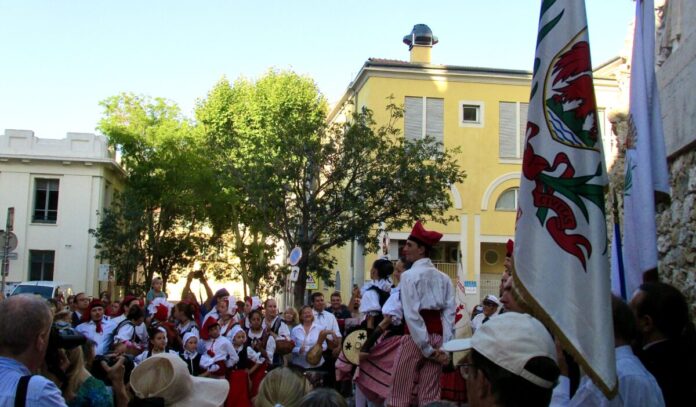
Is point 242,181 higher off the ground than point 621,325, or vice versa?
point 242,181

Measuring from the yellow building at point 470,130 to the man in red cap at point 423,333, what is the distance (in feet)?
87.7

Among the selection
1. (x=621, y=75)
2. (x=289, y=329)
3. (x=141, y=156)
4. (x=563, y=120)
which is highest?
(x=141, y=156)

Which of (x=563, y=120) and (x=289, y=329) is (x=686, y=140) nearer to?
(x=563, y=120)

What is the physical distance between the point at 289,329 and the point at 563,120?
999 centimetres

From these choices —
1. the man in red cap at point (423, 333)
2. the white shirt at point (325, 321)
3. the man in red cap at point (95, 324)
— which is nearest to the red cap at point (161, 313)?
the man in red cap at point (95, 324)

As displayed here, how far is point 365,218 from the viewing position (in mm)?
24719

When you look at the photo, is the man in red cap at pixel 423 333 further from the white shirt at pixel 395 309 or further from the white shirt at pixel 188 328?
the white shirt at pixel 188 328

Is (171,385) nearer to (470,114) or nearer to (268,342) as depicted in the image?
(268,342)

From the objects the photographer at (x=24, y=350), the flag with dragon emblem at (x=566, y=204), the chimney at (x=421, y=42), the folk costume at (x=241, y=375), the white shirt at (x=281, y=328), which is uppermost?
the chimney at (x=421, y=42)

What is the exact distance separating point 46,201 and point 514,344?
43.7m

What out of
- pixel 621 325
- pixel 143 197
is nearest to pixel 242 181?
pixel 143 197

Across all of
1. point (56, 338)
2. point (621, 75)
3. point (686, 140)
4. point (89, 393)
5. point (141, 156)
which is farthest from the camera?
point (141, 156)

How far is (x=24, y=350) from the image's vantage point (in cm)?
353

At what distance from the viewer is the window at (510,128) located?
115ft
